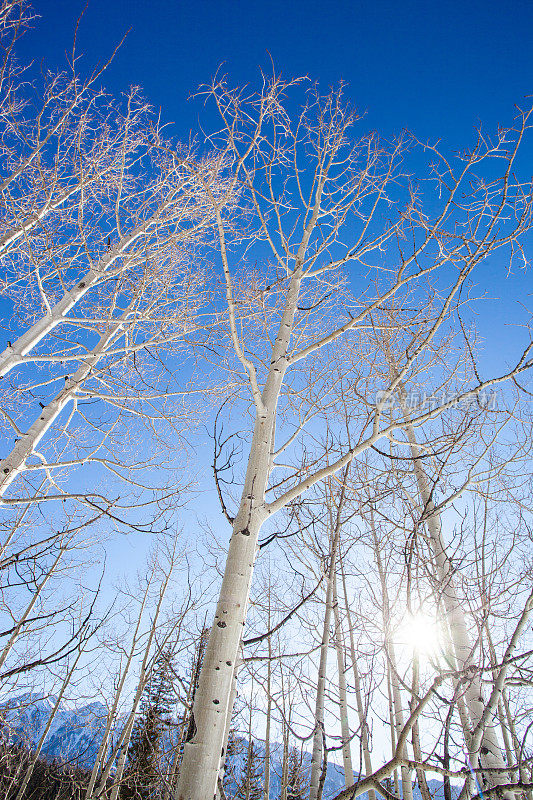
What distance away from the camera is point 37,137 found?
13.3 ft

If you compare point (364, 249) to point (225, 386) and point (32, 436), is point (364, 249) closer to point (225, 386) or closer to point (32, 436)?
point (225, 386)

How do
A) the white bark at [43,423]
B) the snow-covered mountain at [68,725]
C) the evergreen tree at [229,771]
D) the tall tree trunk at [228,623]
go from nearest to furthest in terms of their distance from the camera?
1. the tall tree trunk at [228,623]
2. the evergreen tree at [229,771]
3. the white bark at [43,423]
4. the snow-covered mountain at [68,725]

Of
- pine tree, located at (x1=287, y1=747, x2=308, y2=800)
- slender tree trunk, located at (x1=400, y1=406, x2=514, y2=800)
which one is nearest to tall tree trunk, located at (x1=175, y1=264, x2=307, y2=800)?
pine tree, located at (x1=287, y1=747, x2=308, y2=800)

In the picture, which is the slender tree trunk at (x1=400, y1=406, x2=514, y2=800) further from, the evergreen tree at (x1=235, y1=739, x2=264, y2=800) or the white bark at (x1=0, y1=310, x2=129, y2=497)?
→ the white bark at (x1=0, y1=310, x2=129, y2=497)

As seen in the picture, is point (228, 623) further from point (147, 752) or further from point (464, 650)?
point (147, 752)

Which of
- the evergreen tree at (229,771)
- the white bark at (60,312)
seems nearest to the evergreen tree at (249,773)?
the evergreen tree at (229,771)

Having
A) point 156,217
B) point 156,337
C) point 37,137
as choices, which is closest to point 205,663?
point 156,337

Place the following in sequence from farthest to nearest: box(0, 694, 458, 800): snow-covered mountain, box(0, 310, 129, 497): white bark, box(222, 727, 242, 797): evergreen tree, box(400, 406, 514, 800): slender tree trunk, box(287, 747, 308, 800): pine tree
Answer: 1. box(0, 694, 458, 800): snow-covered mountain
2. box(0, 310, 129, 497): white bark
3. box(400, 406, 514, 800): slender tree trunk
4. box(222, 727, 242, 797): evergreen tree
5. box(287, 747, 308, 800): pine tree

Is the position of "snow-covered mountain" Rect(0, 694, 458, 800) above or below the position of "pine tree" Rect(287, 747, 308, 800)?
above

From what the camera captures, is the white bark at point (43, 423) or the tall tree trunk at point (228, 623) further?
the white bark at point (43, 423)

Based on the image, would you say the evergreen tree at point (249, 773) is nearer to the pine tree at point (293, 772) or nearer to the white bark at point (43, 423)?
the pine tree at point (293, 772)

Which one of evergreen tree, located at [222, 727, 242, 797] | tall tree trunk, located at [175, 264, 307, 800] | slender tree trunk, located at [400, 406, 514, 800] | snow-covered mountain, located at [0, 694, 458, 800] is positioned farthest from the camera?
snow-covered mountain, located at [0, 694, 458, 800]

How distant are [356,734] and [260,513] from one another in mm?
1055

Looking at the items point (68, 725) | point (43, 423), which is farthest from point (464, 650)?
point (68, 725)
